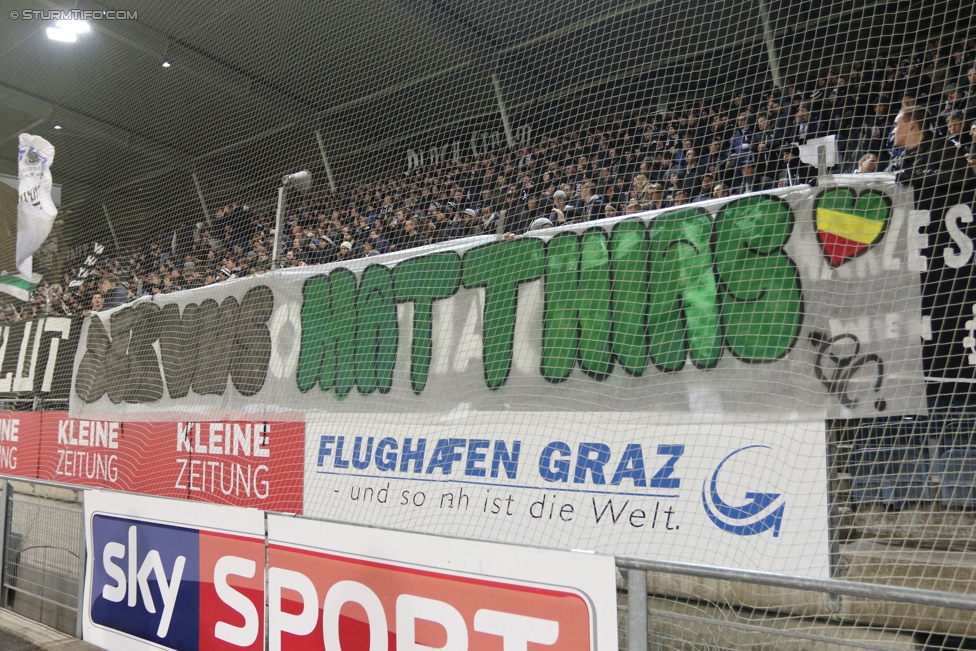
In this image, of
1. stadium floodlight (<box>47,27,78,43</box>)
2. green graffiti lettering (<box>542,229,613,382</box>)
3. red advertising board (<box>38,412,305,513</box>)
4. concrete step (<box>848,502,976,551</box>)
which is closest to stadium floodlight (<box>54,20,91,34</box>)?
stadium floodlight (<box>47,27,78,43</box>)

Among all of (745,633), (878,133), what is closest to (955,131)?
(878,133)

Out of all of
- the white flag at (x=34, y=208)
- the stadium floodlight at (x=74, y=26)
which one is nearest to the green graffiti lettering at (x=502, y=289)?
the white flag at (x=34, y=208)

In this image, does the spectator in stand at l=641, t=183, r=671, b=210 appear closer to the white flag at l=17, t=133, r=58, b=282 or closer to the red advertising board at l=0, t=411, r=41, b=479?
the white flag at l=17, t=133, r=58, b=282

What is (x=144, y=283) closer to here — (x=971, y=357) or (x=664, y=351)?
(x=664, y=351)

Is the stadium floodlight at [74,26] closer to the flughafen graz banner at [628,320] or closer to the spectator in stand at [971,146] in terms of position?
the flughafen graz banner at [628,320]

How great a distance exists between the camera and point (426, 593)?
Answer: 2.39 m

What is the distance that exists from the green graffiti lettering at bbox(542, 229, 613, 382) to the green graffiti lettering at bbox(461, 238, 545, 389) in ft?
0.47

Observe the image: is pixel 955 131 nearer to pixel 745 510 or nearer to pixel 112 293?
pixel 745 510

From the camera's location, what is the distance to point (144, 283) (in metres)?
7.63

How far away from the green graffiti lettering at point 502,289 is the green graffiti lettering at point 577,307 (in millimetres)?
144

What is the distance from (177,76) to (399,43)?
134 inches

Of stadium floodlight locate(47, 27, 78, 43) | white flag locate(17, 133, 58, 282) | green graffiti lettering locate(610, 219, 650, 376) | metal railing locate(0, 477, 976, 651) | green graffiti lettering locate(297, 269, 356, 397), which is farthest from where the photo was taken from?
stadium floodlight locate(47, 27, 78, 43)

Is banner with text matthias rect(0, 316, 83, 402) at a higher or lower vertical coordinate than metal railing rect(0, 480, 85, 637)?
higher

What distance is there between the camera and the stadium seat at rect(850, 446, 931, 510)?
2.96 metres
